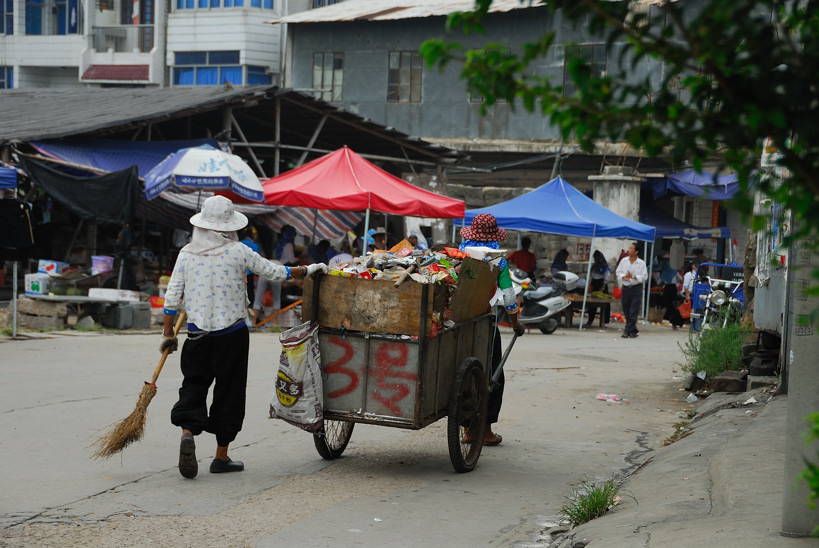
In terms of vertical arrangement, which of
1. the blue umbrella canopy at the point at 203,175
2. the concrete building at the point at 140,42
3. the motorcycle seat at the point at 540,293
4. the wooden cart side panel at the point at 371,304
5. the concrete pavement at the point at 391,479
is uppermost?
the concrete building at the point at 140,42

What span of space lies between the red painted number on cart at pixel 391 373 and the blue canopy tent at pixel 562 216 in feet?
43.8

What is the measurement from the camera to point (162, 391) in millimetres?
9906

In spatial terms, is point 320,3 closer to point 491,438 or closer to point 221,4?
point 221,4

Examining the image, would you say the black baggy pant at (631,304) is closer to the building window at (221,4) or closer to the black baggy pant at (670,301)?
the black baggy pant at (670,301)

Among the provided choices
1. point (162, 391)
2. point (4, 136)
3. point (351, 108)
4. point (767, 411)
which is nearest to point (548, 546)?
point (767, 411)

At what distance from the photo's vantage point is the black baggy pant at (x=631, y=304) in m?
19.3

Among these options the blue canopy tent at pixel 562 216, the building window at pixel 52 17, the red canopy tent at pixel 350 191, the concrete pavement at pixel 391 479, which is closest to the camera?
the concrete pavement at pixel 391 479

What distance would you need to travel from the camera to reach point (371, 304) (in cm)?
655

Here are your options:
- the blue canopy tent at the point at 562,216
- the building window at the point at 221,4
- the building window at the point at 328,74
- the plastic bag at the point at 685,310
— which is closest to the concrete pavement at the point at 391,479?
the blue canopy tent at the point at 562,216

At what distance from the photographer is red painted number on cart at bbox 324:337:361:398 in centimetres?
659

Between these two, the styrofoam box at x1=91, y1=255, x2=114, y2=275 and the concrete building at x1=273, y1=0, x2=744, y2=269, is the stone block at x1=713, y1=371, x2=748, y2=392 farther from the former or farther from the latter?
the concrete building at x1=273, y1=0, x2=744, y2=269

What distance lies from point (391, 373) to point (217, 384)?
1157 mm

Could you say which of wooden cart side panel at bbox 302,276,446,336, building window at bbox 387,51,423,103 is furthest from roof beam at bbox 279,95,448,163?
wooden cart side panel at bbox 302,276,446,336

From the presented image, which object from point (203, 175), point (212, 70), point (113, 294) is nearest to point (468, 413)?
point (203, 175)
